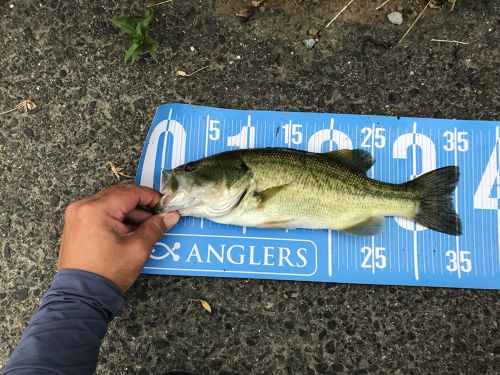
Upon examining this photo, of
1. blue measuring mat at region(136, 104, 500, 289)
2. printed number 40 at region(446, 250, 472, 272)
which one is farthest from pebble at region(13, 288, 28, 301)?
printed number 40 at region(446, 250, 472, 272)

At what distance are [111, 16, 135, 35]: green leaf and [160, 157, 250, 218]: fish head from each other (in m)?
1.19

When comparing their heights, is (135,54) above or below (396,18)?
below

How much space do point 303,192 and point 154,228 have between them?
1045 millimetres

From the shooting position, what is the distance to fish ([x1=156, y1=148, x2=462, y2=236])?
9.30 feet

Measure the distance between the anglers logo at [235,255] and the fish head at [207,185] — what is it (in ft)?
1.18

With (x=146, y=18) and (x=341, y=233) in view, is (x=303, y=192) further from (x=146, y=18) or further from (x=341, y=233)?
(x=146, y=18)

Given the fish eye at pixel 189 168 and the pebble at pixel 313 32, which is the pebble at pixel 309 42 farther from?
the fish eye at pixel 189 168

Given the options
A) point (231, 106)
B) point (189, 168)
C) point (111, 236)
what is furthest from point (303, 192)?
point (111, 236)

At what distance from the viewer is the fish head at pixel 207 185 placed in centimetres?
281

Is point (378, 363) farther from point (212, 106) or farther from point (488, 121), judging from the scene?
point (212, 106)

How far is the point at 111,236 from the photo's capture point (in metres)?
2.62

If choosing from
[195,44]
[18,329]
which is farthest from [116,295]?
[195,44]

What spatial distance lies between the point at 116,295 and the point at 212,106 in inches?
62.3

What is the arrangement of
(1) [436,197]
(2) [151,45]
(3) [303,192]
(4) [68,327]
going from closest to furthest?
1. (4) [68,327]
2. (3) [303,192]
3. (1) [436,197]
4. (2) [151,45]
